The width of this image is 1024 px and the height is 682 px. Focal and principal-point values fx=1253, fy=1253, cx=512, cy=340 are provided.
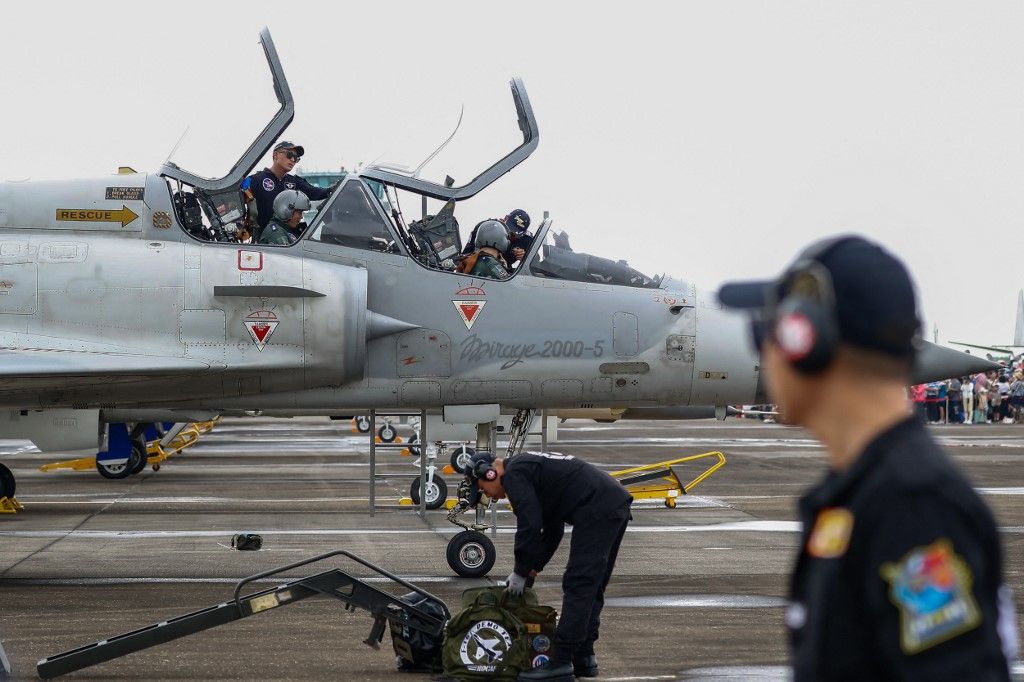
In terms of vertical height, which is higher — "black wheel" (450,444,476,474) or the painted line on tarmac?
"black wheel" (450,444,476,474)

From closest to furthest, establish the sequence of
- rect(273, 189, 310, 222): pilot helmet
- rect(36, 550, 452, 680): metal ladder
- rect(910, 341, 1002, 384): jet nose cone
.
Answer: rect(36, 550, 452, 680): metal ladder
rect(910, 341, 1002, 384): jet nose cone
rect(273, 189, 310, 222): pilot helmet

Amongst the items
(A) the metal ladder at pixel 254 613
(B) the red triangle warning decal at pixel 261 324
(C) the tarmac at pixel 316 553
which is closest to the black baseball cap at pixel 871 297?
(A) the metal ladder at pixel 254 613

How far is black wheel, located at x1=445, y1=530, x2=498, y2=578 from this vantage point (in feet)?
36.9

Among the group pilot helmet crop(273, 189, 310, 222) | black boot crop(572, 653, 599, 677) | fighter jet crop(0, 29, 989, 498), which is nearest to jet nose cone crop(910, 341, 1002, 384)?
fighter jet crop(0, 29, 989, 498)

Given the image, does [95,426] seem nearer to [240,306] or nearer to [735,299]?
[240,306]

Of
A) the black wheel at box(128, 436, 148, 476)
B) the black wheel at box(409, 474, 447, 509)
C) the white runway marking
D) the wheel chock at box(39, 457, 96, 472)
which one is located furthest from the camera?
the wheel chock at box(39, 457, 96, 472)

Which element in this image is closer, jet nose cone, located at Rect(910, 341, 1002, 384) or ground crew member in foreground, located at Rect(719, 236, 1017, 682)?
ground crew member in foreground, located at Rect(719, 236, 1017, 682)

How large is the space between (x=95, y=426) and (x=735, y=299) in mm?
12022

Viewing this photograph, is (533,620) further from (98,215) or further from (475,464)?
(98,215)

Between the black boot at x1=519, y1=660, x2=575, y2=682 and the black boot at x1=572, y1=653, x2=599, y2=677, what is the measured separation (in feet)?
0.80

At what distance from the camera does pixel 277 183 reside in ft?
37.3

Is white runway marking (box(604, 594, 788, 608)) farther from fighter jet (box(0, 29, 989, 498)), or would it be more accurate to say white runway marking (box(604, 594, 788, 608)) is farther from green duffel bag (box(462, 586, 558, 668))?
green duffel bag (box(462, 586, 558, 668))

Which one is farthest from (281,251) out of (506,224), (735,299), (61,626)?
(735,299)

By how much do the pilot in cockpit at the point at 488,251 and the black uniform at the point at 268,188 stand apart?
1.39 m
